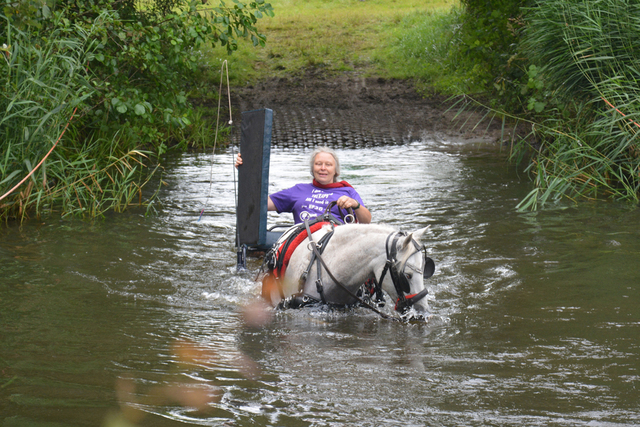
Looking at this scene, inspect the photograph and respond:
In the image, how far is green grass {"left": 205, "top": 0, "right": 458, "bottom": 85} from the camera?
18.2 meters

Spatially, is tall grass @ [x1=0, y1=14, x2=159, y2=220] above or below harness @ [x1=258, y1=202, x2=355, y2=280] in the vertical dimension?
above

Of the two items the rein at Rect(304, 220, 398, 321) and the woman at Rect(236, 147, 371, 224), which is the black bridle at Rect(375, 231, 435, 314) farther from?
the woman at Rect(236, 147, 371, 224)

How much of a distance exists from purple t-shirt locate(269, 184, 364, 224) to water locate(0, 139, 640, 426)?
698mm

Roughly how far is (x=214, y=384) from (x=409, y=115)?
40.4 feet

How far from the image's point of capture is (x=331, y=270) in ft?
13.7

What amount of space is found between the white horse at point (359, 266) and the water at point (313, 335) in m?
0.23

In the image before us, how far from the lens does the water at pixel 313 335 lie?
312 centimetres

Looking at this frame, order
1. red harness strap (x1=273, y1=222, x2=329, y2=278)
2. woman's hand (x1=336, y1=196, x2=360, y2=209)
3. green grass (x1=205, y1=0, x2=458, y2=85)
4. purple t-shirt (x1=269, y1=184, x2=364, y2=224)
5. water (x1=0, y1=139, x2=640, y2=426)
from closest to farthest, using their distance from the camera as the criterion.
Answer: water (x1=0, y1=139, x2=640, y2=426)
red harness strap (x1=273, y1=222, x2=329, y2=278)
woman's hand (x1=336, y1=196, x2=360, y2=209)
purple t-shirt (x1=269, y1=184, x2=364, y2=224)
green grass (x1=205, y1=0, x2=458, y2=85)

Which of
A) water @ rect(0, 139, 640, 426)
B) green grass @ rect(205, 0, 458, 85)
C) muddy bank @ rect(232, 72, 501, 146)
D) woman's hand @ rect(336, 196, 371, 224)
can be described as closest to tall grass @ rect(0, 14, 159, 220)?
water @ rect(0, 139, 640, 426)

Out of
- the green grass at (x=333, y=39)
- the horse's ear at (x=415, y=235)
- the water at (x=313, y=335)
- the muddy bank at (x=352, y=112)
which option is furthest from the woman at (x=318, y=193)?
the green grass at (x=333, y=39)

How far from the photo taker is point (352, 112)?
15.0 m

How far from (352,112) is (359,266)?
37.0 feet

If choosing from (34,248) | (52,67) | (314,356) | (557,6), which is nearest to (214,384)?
(314,356)

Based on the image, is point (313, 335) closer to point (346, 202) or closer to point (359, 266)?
point (359, 266)
